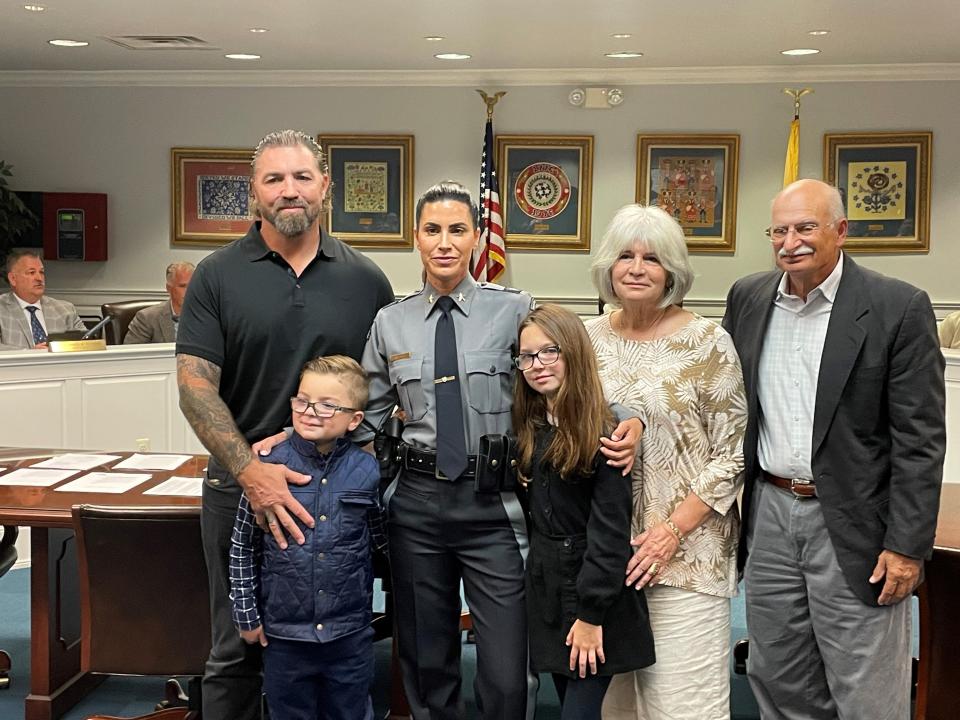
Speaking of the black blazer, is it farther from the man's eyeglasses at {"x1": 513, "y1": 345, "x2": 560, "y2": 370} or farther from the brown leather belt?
the man's eyeglasses at {"x1": 513, "y1": 345, "x2": 560, "y2": 370}

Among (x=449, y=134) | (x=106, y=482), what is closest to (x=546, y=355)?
(x=106, y=482)

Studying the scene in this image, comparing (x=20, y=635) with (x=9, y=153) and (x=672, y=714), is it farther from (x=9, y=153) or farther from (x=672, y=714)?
(x=9, y=153)

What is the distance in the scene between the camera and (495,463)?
2381 mm

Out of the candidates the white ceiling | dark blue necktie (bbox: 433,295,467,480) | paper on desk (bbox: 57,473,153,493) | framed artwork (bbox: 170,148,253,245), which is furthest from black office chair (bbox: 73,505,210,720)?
framed artwork (bbox: 170,148,253,245)

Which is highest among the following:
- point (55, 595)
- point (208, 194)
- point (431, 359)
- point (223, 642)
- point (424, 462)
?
point (208, 194)

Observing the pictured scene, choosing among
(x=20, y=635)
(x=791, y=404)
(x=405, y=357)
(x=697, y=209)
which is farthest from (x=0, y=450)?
(x=697, y=209)

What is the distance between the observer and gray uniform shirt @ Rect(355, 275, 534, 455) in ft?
8.02

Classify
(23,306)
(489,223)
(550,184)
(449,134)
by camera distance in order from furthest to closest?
(449,134) < (550,184) < (489,223) < (23,306)

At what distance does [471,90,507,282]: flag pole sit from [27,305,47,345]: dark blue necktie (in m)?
3.05

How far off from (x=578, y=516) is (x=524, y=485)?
0.15 m

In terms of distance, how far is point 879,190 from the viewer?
7977 mm

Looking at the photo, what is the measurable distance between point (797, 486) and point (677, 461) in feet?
0.96

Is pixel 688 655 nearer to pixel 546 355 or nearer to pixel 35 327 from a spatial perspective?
pixel 546 355

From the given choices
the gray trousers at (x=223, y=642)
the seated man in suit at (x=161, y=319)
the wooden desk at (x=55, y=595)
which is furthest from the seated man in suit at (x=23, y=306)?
the gray trousers at (x=223, y=642)
